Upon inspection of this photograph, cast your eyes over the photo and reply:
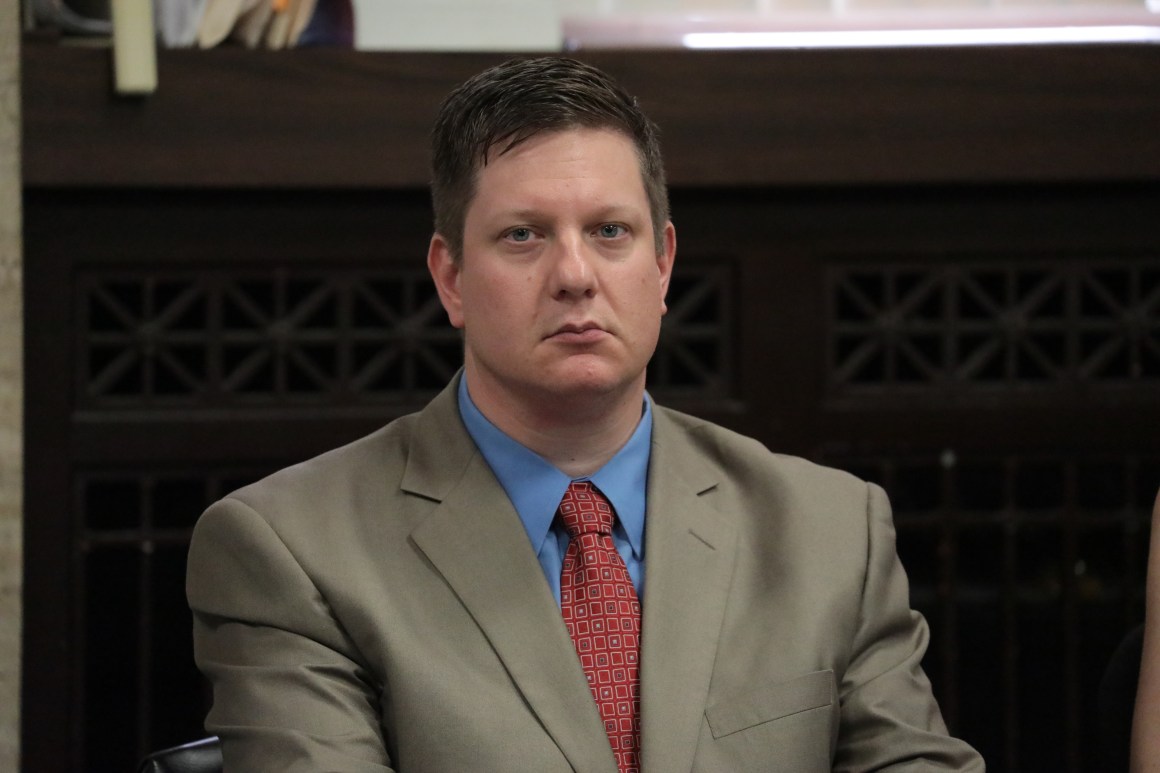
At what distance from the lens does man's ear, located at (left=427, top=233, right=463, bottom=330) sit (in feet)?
5.88

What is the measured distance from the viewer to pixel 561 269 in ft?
5.37

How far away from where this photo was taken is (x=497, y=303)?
1.68 metres

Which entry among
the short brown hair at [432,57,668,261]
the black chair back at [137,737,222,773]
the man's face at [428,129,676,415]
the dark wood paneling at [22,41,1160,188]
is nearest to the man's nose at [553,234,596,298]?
the man's face at [428,129,676,415]

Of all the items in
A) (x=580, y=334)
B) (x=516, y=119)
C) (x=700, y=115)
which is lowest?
(x=580, y=334)

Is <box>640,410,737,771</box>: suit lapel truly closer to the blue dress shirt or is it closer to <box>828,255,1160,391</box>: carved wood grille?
the blue dress shirt

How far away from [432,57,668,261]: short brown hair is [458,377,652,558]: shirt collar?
0.23m

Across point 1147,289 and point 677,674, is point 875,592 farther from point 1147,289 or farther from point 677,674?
point 1147,289

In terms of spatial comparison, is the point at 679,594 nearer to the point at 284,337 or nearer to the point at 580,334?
the point at 580,334

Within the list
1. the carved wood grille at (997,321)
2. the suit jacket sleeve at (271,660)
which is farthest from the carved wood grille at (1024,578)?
the suit jacket sleeve at (271,660)

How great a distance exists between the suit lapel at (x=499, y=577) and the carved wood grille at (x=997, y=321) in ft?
3.86

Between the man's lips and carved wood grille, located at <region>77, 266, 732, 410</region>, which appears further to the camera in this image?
carved wood grille, located at <region>77, 266, 732, 410</region>

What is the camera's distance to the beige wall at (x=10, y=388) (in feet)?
8.09

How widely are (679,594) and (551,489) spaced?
0.20 meters

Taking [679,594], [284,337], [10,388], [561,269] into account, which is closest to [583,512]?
[679,594]
